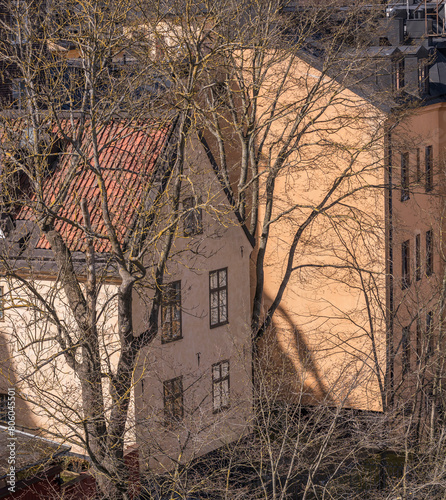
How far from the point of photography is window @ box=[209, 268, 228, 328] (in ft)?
76.8

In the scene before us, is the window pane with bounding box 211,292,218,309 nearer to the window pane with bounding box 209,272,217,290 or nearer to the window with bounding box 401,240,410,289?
the window pane with bounding box 209,272,217,290

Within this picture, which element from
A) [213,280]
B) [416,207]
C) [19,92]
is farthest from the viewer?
[416,207]

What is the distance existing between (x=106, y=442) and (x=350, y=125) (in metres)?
13.3

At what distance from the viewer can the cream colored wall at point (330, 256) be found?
2489 centimetres

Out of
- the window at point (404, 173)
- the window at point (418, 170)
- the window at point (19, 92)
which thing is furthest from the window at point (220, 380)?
the window at point (418, 170)

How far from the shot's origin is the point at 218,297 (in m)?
23.6

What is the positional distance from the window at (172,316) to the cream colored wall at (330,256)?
3751mm

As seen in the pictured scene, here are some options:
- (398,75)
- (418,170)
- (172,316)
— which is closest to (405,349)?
(172,316)

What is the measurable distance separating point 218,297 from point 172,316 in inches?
88.5

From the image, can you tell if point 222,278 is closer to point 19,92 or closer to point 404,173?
point 404,173

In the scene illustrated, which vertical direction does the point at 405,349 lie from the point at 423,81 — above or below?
below

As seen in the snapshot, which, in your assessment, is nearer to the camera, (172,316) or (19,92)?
(19,92)

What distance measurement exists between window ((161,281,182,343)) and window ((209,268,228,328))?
1547 millimetres

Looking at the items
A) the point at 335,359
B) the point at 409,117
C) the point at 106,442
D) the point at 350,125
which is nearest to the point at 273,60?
the point at 350,125
